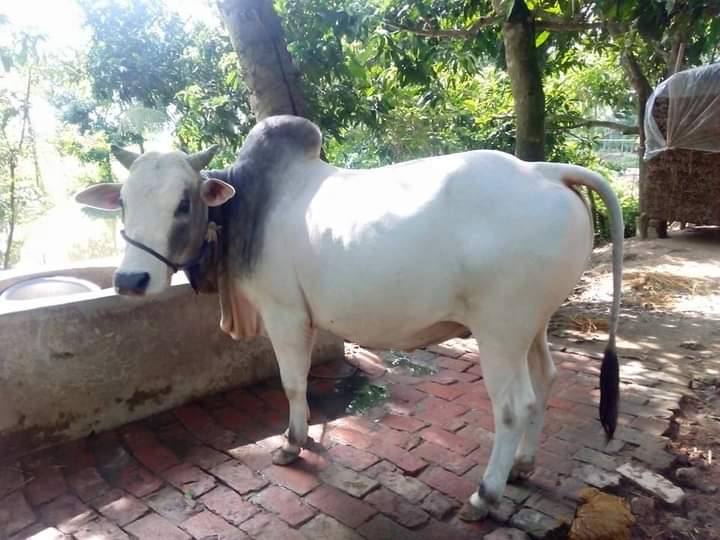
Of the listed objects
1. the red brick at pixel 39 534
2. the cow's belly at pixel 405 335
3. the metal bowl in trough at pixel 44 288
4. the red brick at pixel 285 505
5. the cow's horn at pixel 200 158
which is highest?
the cow's horn at pixel 200 158

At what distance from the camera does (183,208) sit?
91.6 inches

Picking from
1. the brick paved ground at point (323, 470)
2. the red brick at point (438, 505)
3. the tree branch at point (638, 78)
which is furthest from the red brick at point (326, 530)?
the tree branch at point (638, 78)

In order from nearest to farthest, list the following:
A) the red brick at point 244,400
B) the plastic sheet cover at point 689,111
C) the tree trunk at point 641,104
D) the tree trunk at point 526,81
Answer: the red brick at point 244,400 < the tree trunk at point 526,81 < the plastic sheet cover at point 689,111 < the tree trunk at point 641,104

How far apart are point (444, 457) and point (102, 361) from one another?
1.85 m

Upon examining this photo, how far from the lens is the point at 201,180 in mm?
2457

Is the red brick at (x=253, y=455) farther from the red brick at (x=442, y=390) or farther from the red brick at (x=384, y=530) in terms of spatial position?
the red brick at (x=442, y=390)

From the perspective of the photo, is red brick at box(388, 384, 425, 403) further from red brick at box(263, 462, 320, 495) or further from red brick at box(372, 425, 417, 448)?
red brick at box(263, 462, 320, 495)

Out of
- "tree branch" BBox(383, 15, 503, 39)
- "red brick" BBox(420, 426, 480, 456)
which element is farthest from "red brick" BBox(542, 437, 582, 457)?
"tree branch" BBox(383, 15, 503, 39)

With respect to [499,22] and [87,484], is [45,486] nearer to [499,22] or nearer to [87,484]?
[87,484]

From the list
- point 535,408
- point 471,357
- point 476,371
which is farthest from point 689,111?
point 535,408

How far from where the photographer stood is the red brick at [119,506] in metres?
2.33

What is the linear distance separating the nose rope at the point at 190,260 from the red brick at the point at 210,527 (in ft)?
3.43

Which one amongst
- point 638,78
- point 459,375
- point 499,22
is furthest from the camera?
point 638,78

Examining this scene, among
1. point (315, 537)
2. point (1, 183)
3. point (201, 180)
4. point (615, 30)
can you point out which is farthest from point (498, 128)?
point (1, 183)
